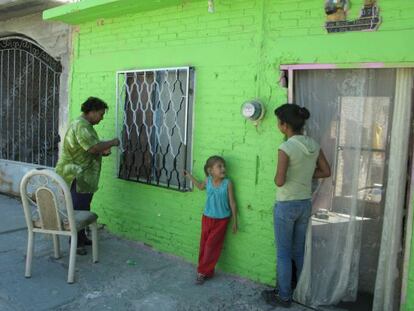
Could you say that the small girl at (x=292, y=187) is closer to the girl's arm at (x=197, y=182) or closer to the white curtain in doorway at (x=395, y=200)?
the white curtain in doorway at (x=395, y=200)

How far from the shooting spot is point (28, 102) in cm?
805

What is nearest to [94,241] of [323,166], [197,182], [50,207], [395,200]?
[50,207]

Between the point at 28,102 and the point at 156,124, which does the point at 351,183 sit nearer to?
the point at 156,124

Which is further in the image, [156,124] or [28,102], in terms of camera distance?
[28,102]

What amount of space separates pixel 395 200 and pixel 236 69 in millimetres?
1819

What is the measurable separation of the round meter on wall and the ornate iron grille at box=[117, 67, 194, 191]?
2.73ft

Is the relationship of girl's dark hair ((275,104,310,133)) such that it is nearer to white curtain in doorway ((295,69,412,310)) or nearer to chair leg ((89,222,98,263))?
white curtain in doorway ((295,69,412,310))

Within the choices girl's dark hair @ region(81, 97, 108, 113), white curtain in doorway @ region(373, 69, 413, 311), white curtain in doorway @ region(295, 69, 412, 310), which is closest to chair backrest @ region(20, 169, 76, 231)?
girl's dark hair @ region(81, 97, 108, 113)

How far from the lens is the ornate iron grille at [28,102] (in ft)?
24.6

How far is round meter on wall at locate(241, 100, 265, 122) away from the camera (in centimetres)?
405

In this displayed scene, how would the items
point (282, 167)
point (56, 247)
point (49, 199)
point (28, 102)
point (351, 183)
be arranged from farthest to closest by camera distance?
point (28, 102), point (56, 247), point (49, 199), point (351, 183), point (282, 167)

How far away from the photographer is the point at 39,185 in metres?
4.25

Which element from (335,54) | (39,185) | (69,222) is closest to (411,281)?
(335,54)

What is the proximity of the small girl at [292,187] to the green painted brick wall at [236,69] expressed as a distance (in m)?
0.34
